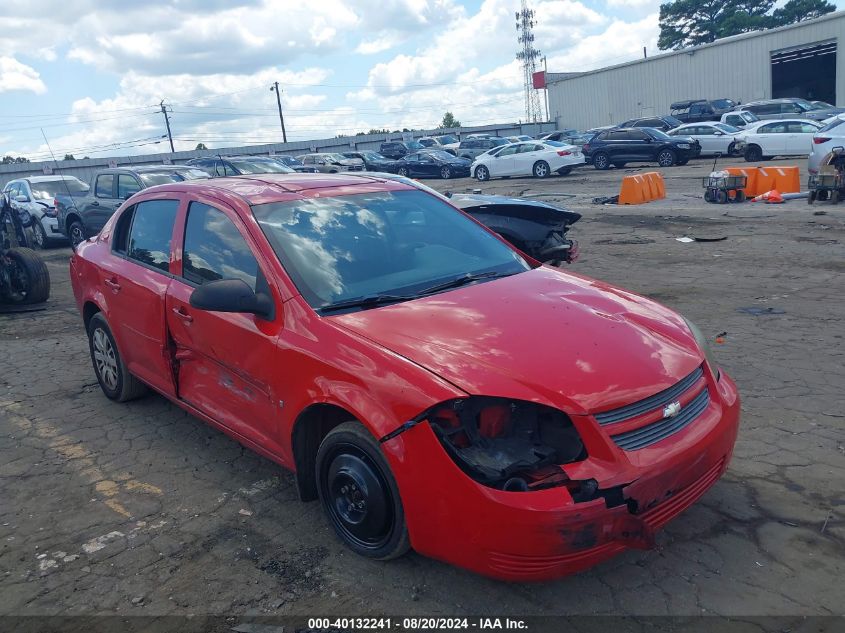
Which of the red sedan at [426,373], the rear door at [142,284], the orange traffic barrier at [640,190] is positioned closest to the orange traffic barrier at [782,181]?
the orange traffic barrier at [640,190]

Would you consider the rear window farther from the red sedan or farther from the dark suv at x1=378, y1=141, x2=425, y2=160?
the dark suv at x1=378, y1=141, x2=425, y2=160

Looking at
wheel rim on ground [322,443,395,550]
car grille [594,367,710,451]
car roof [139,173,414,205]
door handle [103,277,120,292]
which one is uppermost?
car roof [139,173,414,205]

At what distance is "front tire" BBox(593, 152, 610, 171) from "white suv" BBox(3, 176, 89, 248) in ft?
61.4

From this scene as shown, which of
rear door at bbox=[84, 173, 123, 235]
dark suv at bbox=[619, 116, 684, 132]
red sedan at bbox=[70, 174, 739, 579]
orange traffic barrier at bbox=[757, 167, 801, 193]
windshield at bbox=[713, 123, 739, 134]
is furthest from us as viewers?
dark suv at bbox=[619, 116, 684, 132]

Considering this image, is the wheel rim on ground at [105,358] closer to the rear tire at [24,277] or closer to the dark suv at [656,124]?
the rear tire at [24,277]

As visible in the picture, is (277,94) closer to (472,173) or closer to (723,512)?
(472,173)

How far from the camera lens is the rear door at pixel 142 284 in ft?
15.3

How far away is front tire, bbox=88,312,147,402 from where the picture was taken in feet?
17.9

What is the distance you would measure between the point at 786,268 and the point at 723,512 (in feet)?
21.7

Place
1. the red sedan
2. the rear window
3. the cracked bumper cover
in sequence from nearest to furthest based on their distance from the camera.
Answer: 1. the cracked bumper cover
2. the red sedan
3. the rear window

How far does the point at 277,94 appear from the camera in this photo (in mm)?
75062

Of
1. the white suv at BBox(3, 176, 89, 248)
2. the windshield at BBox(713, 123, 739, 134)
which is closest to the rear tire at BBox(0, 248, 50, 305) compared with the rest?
the white suv at BBox(3, 176, 89, 248)

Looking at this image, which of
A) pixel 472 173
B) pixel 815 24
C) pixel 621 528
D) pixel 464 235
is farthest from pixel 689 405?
pixel 815 24

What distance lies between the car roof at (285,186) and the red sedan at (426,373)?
2 cm
